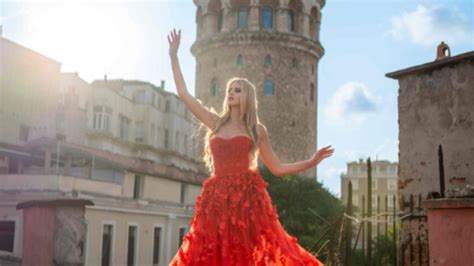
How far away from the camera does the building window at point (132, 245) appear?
2784 centimetres

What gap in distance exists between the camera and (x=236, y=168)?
4.88 m

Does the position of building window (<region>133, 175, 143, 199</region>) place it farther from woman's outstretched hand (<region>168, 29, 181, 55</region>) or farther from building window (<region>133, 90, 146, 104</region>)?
woman's outstretched hand (<region>168, 29, 181, 55</region>)

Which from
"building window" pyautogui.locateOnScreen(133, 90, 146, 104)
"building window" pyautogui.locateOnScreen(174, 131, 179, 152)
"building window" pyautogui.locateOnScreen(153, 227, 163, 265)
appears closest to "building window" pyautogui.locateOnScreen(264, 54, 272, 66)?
"building window" pyautogui.locateOnScreen(133, 90, 146, 104)

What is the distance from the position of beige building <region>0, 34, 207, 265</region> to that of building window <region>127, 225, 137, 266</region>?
0.04m

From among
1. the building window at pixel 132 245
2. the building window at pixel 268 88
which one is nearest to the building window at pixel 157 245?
the building window at pixel 132 245

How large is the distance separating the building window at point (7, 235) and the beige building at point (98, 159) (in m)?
0.03

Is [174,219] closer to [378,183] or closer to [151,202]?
[151,202]

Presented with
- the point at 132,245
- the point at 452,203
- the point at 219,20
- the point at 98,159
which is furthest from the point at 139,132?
the point at 452,203

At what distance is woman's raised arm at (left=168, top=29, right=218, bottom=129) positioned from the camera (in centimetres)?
514

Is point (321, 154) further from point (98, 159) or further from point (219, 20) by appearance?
point (219, 20)

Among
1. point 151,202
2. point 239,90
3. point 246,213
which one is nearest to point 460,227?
point 246,213

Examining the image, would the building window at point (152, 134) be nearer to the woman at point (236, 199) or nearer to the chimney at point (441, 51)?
the chimney at point (441, 51)

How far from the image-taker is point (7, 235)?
23.7 metres

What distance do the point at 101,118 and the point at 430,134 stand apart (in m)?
32.3
